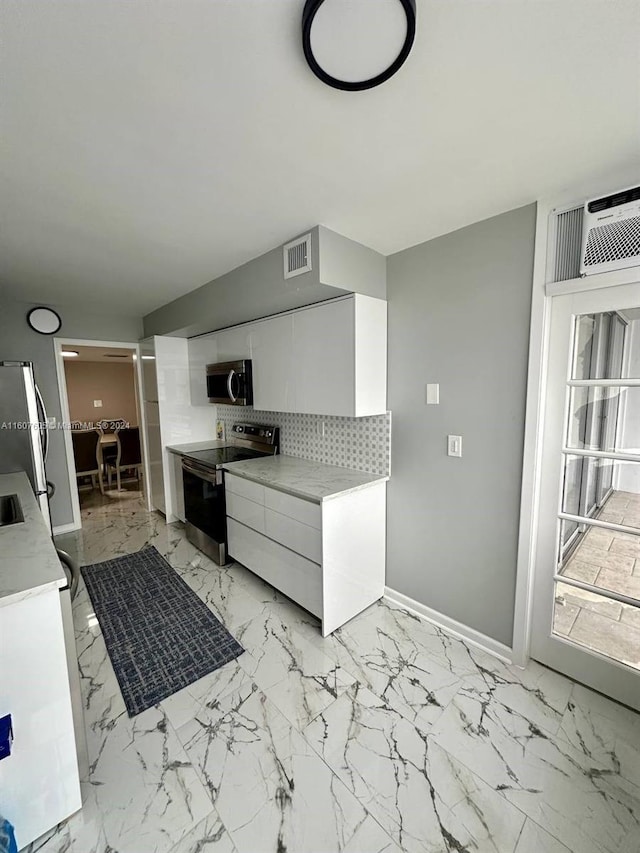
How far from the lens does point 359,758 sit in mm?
1424

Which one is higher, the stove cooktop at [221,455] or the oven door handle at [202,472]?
the stove cooktop at [221,455]

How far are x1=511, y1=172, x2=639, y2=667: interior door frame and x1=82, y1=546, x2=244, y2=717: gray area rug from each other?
160 cm

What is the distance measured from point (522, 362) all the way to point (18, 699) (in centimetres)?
243

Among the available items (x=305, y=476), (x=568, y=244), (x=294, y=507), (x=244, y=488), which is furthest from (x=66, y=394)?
(x=568, y=244)

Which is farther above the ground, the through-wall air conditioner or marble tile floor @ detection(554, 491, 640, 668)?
the through-wall air conditioner

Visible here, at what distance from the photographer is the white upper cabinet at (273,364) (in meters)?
2.56

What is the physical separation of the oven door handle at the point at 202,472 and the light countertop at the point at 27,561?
1.24 meters

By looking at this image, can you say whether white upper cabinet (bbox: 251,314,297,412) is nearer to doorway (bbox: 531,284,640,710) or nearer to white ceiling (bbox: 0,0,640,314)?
white ceiling (bbox: 0,0,640,314)

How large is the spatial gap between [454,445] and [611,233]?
1.19m

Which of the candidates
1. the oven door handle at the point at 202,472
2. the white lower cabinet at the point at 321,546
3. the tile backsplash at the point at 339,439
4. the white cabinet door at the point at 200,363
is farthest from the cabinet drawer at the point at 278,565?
the white cabinet door at the point at 200,363

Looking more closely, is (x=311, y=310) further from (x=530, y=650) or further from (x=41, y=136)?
→ (x=530, y=650)

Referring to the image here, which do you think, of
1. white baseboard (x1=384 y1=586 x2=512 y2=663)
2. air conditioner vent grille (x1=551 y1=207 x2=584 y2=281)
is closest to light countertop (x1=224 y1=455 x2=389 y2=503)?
white baseboard (x1=384 y1=586 x2=512 y2=663)

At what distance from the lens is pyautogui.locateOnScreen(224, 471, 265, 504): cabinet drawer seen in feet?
8.19

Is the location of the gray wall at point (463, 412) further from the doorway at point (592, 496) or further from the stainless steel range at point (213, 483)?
the stainless steel range at point (213, 483)
